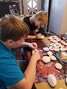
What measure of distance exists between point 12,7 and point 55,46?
6.36 feet

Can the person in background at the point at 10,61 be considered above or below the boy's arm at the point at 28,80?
above

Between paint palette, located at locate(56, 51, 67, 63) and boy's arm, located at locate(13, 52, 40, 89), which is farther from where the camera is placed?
paint palette, located at locate(56, 51, 67, 63)

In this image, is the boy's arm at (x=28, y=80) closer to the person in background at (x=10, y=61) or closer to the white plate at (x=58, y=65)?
the person in background at (x=10, y=61)

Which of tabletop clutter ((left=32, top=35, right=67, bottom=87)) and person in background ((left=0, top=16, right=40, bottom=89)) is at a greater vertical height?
person in background ((left=0, top=16, right=40, bottom=89))

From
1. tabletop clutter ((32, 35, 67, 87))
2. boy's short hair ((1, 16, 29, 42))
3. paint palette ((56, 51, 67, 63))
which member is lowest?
tabletop clutter ((32, 35, 67, 87))

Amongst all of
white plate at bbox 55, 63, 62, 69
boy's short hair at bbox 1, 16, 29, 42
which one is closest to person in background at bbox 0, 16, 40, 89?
boy's short hair at bbox 1, 16, 29, 42

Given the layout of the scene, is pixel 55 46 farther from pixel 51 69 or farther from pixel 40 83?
pixel 40 83

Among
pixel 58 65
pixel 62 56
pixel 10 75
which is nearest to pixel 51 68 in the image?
pixel 58 65

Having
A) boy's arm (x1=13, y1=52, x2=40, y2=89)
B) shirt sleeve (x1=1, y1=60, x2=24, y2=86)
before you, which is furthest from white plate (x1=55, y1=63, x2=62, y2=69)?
shirt sleeve (x1=1, y1=60, x2=24, y2=86)

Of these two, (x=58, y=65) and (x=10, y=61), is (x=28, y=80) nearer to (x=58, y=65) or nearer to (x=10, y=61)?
(x=10, y=61)

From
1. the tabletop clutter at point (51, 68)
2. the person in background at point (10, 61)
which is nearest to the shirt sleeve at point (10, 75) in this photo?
the person in background at point (10, 61)

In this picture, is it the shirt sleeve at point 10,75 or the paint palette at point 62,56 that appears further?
the paint palette at point 62,56

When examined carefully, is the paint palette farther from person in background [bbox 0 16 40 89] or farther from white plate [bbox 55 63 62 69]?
person in background [bbox 0 16 40 89]

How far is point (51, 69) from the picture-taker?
0.58 m
